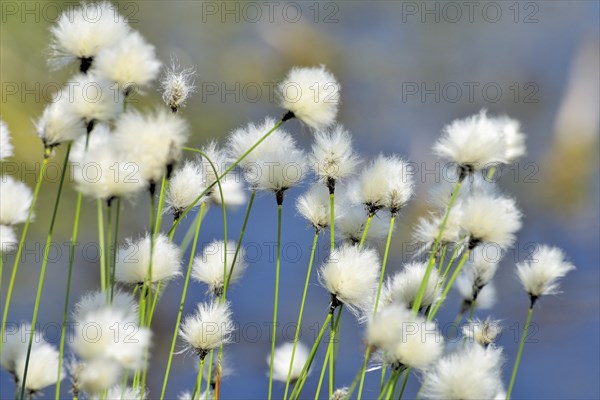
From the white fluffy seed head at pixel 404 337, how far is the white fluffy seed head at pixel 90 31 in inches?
14.1

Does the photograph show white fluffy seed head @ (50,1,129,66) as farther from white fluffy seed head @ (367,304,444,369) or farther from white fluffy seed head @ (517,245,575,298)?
white fluffy seed head @ (517,245,575,298)

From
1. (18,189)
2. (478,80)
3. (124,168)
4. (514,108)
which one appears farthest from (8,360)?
(514,108)

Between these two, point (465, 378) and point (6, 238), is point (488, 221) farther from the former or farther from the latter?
point (6, 238)

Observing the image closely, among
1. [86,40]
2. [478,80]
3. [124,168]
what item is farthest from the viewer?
[478,80]

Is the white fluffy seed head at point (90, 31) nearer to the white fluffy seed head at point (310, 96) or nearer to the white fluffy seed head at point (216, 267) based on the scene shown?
the white fluffy seed head at point (310, 96)

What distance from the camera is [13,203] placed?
742 millimetres

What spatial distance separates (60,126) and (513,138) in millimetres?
492

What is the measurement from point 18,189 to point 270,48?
2716 mm

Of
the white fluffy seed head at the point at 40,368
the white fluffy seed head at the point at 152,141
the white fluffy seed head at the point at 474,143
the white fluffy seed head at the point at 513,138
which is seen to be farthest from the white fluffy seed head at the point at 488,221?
the white fluffy seed head at the point at 40,368

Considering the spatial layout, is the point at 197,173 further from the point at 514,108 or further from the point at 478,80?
the point at 514,108

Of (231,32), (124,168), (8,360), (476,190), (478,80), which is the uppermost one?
(231,32)

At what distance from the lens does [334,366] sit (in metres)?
0.85

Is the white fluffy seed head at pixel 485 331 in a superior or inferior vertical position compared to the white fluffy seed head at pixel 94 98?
inferior

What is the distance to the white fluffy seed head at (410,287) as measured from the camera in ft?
2.48
